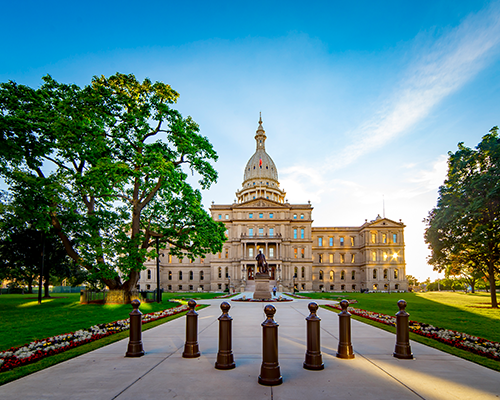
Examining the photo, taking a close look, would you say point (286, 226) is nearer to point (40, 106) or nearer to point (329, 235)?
point (329, 235)

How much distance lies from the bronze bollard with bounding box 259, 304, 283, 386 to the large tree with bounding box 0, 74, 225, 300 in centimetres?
1697

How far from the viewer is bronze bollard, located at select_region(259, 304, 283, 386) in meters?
5.88

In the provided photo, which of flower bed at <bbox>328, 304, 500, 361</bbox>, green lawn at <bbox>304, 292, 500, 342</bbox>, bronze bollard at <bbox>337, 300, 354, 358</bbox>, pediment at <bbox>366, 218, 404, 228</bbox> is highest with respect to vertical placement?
pediment at <bbox>366, 218, 404, 228</bbox>

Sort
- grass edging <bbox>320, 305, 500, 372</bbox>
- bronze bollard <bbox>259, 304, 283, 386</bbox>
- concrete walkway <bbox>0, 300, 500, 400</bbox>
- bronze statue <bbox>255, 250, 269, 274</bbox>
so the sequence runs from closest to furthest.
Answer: concrete walkway <bbox>0, 300, 500, 400</bbox>
bronze bollard <bbox>259, 304, 283, 386</bbox>
grass edging <bbox>320, 305, 500, 372</bbox>
bronze statue <bbox>255, 250, 269, 274</bbox>

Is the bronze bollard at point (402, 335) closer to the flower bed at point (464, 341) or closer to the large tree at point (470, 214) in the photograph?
the flower bed at point (464, 341)

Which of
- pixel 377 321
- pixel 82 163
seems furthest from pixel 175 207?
pixel 377 321

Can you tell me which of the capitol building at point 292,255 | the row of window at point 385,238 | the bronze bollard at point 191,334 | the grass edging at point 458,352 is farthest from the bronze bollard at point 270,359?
the row of window at point 385,238

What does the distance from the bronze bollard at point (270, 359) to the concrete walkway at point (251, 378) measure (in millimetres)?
151

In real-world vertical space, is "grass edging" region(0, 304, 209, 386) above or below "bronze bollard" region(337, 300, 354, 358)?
below

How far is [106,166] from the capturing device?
67.3ft

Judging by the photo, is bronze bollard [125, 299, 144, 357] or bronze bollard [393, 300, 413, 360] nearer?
bronze bollard [393, 300, 413, 360]

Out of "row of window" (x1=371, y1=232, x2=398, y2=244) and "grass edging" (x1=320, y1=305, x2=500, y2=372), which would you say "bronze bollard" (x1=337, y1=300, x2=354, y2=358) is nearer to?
"grass edging" (x1=320, y1=305, x2=500, y2=372)

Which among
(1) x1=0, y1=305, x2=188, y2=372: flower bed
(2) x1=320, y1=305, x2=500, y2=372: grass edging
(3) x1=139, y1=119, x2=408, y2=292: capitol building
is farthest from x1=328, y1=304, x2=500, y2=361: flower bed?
(3) x1=139, y1=119, x2=408, y2=292: capitol building

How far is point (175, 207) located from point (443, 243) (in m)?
22.7
